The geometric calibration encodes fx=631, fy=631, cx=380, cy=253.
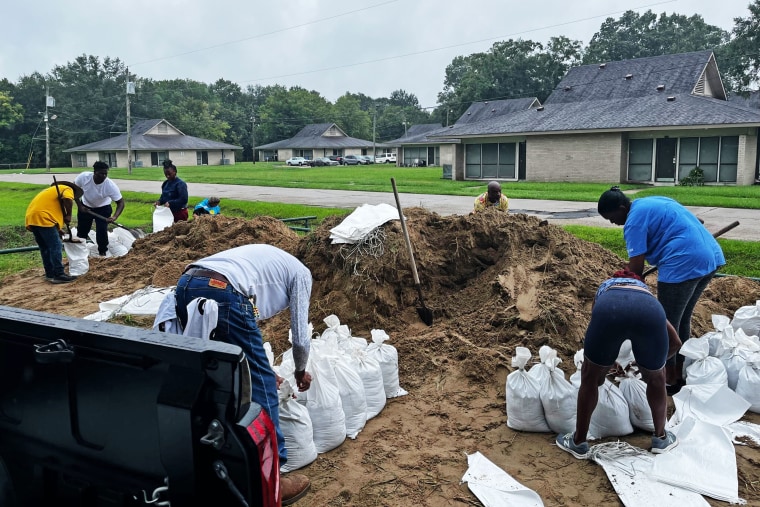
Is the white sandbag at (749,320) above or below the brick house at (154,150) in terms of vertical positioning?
below

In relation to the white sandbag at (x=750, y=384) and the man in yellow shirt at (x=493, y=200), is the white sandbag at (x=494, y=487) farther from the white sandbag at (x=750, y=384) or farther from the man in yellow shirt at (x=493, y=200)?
the man in yellow shirt at (x=493, y=200)

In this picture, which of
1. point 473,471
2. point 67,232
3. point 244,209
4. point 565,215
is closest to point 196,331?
point 473,471

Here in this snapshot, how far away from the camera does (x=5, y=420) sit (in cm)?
238

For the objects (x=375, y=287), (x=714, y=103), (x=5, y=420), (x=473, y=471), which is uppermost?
(x=714, y=103)

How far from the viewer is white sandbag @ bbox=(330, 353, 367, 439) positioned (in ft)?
14.6

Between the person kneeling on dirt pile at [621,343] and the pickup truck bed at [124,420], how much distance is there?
2410 mm

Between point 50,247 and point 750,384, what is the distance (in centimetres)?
896

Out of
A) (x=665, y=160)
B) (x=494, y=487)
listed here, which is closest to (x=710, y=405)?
(x=494, y=487)

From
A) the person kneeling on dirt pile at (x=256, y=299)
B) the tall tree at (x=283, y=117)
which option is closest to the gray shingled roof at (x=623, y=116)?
the person kneeling on dirt pile at (x=256, y=299)

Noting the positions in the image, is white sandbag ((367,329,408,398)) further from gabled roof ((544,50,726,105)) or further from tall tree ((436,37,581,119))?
tall tree ((436,37,581,119))

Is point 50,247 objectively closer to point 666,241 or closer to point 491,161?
point 666,241

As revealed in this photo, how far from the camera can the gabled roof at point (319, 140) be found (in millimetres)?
72562

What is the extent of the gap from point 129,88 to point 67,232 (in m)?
37.8

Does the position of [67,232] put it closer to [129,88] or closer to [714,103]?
[714,103]
